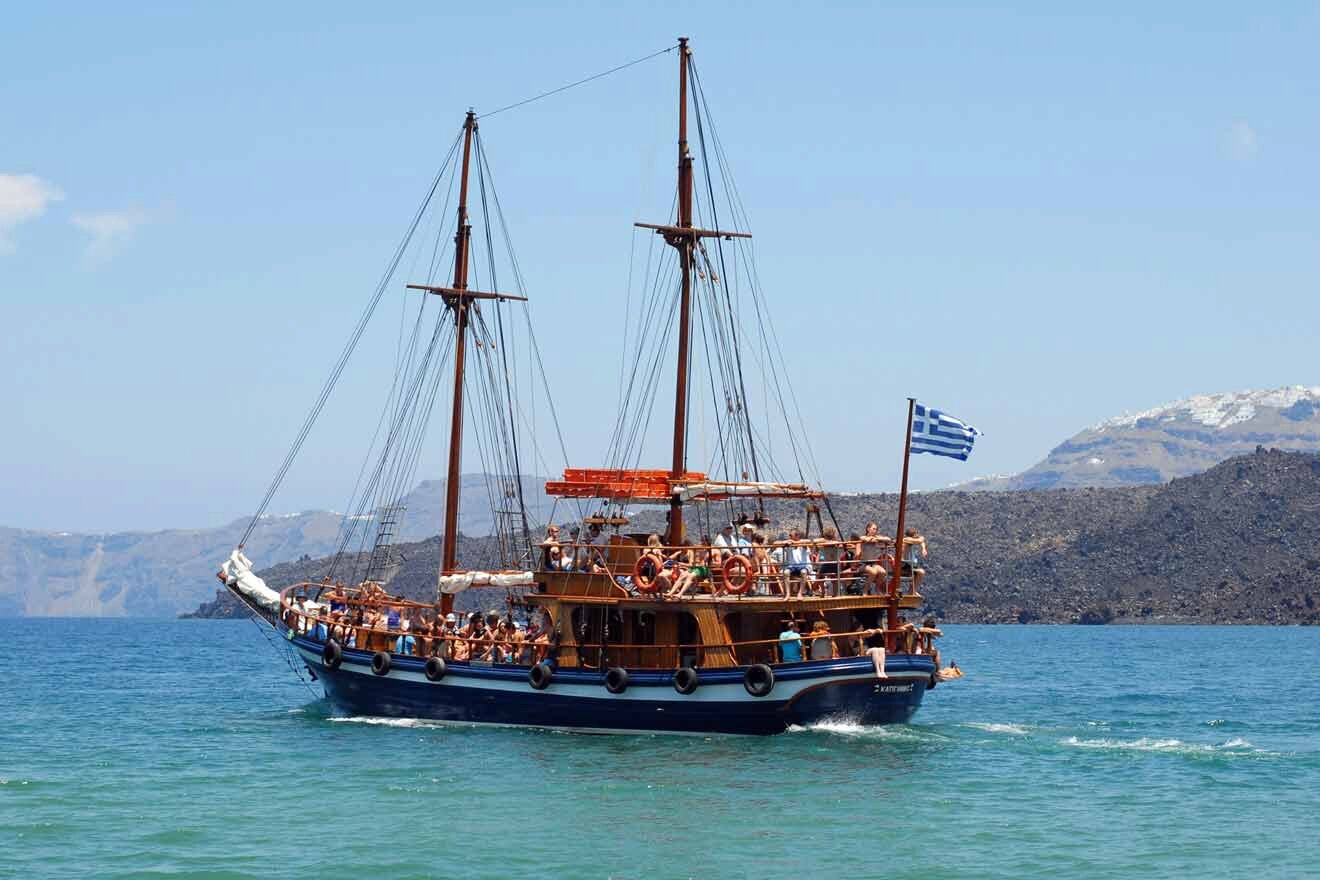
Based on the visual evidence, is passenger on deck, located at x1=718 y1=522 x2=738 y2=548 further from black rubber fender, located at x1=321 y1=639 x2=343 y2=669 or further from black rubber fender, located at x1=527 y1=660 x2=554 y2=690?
black rubber fender, located at x1=321 y1=639 x2=343 y2=669

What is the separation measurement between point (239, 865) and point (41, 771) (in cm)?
1369

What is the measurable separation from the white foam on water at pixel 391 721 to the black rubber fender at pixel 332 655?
162cm

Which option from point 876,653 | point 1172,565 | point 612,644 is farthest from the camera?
point 1172,565

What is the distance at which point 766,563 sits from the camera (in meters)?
41.2

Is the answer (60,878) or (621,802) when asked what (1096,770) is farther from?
(60,878)

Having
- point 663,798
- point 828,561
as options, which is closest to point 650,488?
point 828,561

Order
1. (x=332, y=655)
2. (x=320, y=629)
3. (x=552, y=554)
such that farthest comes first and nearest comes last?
(x=320, y=629) → (x=332, y=655) → (x=552, y=554)

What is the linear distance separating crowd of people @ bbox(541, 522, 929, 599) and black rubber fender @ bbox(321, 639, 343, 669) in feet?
24.0

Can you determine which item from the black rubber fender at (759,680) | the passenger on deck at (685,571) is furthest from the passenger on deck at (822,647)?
the passenger on deck at (685,571)

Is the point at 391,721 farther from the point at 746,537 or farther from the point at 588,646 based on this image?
the point at 746,537

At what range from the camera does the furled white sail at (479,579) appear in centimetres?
4762

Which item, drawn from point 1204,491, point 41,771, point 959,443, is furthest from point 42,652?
point 1204,491

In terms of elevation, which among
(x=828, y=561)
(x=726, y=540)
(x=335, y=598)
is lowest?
(x=335, y=598)

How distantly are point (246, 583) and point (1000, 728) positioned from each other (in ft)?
73.2
